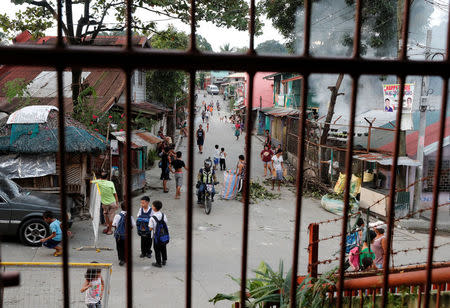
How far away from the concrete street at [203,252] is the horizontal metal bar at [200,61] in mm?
4255

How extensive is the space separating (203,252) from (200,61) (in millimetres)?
7131

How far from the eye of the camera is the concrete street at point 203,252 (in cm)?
589

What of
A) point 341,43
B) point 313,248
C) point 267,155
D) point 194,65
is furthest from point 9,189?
point 341,43

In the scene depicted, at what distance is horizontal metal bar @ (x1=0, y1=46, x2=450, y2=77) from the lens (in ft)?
3.83

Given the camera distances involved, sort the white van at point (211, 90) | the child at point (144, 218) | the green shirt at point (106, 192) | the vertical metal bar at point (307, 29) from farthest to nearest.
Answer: the white van at point (211, 90), the green shirt at point (106, 192), the child at point (144, 218), the vertical metal bar at point (307, 29)

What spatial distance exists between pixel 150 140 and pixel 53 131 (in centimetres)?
269

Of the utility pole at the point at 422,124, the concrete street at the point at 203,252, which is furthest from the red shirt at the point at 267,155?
the utility pole at the point at 422,124

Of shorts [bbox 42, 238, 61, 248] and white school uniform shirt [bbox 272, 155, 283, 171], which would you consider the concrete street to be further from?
white school uniform shirt [bbox 272, 155, 283, 171]

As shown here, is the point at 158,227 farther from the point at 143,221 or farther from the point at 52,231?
the point at 52,231

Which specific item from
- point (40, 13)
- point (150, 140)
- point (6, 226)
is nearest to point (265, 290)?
point (6, 226)

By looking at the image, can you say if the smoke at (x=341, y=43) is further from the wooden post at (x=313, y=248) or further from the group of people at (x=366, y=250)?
the wooden post at (x=313, y=248)

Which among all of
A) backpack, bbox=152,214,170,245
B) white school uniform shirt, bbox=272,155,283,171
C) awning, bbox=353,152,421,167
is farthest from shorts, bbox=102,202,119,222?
awning, bbox=353,152,421,167

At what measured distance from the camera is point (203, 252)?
26.4 ft

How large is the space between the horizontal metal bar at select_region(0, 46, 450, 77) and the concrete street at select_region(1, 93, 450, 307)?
426 cm
